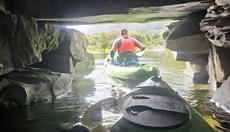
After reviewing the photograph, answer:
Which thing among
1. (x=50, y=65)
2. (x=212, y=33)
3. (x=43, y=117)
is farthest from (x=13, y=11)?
(x=50, y=65)

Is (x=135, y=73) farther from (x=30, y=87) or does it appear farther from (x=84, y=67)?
(x=84, y=67)

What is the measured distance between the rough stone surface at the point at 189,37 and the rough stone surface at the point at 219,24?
1948 millimetres

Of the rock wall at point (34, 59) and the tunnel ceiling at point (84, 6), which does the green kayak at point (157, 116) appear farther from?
the rock wall at point (34, 59)

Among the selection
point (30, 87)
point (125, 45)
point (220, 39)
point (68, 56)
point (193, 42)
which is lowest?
point (30, 87)

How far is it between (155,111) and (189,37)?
544cm

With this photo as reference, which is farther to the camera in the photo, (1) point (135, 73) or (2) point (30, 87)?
(1) point (135, 73)

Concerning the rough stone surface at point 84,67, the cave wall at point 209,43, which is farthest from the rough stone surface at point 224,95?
the rough stone surface at point 84,67

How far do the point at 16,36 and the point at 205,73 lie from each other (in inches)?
287

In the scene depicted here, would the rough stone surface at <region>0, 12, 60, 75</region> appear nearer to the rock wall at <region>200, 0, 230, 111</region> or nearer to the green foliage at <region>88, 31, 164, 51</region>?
the rock wall at <region>200, 0, 230, 111</region>

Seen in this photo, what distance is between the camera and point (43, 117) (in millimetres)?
8305

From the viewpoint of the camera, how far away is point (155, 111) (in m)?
5.39

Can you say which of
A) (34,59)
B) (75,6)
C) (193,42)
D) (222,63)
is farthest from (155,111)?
(193,42)

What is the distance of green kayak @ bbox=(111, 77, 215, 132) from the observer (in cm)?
504

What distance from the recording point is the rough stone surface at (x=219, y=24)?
6.84 metres
